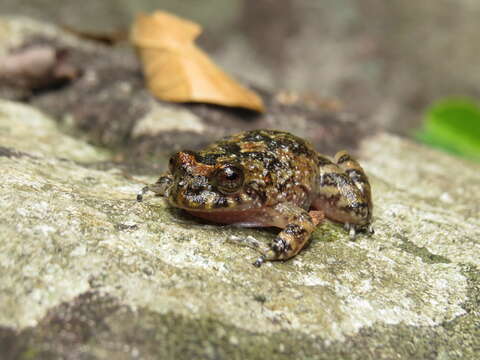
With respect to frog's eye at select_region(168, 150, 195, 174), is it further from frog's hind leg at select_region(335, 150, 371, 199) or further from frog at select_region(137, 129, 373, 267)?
frog's hind leg at select_region(335, 150, 371, 199)

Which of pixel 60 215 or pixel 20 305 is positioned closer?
pixel 20 305

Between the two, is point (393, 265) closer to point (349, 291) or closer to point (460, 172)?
point (349, 291)

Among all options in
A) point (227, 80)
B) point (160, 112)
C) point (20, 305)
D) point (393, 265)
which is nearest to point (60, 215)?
point (20, 305)

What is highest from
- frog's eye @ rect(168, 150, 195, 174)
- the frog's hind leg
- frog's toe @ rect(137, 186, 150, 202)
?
the frog's hind leg

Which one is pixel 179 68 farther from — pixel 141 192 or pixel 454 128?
pixel 454 128

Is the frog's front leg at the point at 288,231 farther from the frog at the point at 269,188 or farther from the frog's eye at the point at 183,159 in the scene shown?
the frog's eye at the point at 183,159

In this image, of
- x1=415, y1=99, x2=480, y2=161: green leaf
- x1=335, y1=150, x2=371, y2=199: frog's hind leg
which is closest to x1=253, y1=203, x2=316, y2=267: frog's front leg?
x1=335, y1=150, x2=371, y2=199: frog's hind leg

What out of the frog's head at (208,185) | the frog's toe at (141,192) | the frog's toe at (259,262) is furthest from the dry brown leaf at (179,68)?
the frog's toe at (259,262)
